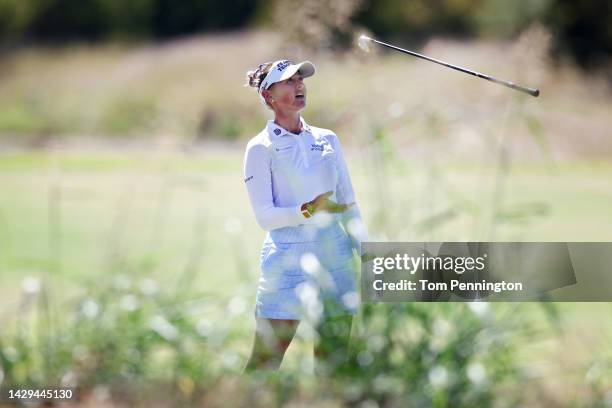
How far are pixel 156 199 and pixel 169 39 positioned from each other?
14018 millimetres

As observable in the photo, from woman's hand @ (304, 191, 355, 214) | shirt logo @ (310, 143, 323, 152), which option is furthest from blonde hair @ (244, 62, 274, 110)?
woman's hand @ (304, 191, 355, 214)

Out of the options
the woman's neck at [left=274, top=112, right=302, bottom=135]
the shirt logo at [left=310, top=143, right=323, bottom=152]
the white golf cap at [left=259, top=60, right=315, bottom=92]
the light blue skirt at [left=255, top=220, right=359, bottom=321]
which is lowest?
the light blue skirt at [left=255, top=220, right=359, bottom=321]

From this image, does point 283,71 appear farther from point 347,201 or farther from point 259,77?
point 347,201

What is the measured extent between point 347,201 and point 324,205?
0.36 feet

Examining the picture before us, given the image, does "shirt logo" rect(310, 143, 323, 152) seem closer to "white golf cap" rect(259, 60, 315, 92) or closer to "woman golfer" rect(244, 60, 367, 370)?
"woman golfer" rect(244, 60, 367, 370)

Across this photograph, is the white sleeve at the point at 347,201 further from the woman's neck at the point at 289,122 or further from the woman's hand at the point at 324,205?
the woman's neck at the point at 289,122

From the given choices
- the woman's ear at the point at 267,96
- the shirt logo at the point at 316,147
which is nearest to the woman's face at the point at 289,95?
the woman's ear at the point at 267,96

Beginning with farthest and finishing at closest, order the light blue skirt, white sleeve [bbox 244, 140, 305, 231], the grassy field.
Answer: the grassy field < the light blue skirt < white sleeve [bbox 244, 140, 305, 231]

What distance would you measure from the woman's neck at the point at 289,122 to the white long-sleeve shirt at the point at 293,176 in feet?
0.10

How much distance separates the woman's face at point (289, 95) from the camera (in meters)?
3.71

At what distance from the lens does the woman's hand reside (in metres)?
3.60

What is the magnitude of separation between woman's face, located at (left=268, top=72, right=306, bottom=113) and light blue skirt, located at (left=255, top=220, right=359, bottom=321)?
43cm

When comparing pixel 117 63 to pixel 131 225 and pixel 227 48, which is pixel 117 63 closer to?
pixel 227 48

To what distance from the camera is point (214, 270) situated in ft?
25.7
